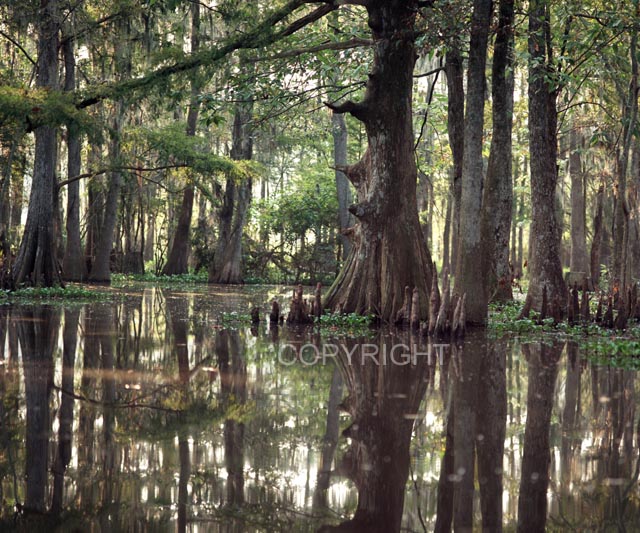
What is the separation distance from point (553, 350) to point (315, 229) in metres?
22.7

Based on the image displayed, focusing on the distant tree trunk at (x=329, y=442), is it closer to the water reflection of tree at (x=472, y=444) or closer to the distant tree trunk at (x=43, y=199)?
the water reflection of tree at (x=472, y=444)

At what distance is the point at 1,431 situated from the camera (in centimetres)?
518

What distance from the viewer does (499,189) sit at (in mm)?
16922

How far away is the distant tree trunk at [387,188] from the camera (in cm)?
1344

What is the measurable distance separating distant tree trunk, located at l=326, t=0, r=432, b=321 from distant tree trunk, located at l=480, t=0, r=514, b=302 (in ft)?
6.60

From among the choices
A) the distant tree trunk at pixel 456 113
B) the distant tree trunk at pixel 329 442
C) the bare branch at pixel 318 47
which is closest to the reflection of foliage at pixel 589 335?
the distant tree trunk at pixel 329 442

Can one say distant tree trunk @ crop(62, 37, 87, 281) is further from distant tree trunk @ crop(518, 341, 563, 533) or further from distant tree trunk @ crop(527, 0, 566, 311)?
distant tree trunk @ crop(518, 341, 563, 533)

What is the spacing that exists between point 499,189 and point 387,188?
13.5 ft

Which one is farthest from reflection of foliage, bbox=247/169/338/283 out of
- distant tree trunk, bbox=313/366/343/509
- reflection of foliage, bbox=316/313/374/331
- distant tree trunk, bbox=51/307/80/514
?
distant tree trunk, bbox=313/366/343/509

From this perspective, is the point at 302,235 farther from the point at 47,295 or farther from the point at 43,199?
the point at 47,295

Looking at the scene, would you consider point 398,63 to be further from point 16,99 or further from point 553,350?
point 16,99

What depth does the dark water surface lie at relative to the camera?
3.84 m

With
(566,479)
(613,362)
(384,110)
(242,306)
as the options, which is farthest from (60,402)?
(242,306)

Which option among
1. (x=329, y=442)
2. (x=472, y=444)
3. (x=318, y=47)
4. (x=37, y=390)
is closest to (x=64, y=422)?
(x=37, y=390)
